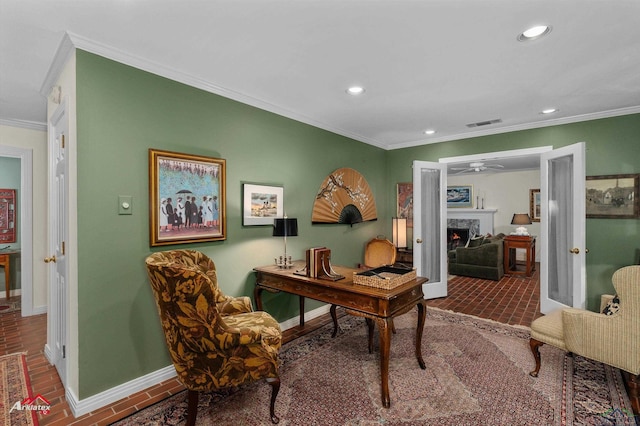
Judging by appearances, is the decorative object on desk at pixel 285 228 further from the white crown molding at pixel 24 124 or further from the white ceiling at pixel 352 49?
the white crown molding at pixel 24 124

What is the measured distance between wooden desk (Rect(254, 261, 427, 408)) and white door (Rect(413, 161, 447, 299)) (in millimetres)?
2124

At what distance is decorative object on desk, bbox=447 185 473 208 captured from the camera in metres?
8.63

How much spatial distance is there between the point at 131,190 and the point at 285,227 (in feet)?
4.40

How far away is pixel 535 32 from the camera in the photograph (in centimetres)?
198

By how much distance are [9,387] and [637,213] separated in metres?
6.32

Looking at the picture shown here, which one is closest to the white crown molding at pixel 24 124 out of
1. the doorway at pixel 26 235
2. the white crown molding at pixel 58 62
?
the doorway at pixel 26 235

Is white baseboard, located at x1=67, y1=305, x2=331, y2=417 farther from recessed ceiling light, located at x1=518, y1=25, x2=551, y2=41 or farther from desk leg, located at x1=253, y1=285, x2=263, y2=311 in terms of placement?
A: recessed ceiling light, located at x1=518, y1=25, x2=551, y2=41

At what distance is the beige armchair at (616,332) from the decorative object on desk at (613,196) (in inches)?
85.1

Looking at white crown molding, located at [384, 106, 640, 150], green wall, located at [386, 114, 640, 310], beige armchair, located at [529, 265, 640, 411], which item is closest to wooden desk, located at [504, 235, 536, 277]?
green wall, located at [386, 114, 640, 310]

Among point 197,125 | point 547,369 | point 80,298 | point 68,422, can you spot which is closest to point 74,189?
point 80,298

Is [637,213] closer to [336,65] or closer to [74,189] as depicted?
[336,65]

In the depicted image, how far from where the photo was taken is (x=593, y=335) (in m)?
2.12

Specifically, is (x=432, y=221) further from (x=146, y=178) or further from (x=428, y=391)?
(x=146, y=178)

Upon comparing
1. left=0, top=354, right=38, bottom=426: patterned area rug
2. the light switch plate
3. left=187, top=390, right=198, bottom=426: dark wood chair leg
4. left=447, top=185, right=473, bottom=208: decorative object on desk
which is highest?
left=447, top=185, right=473, bottom=208: decorative object on desk
